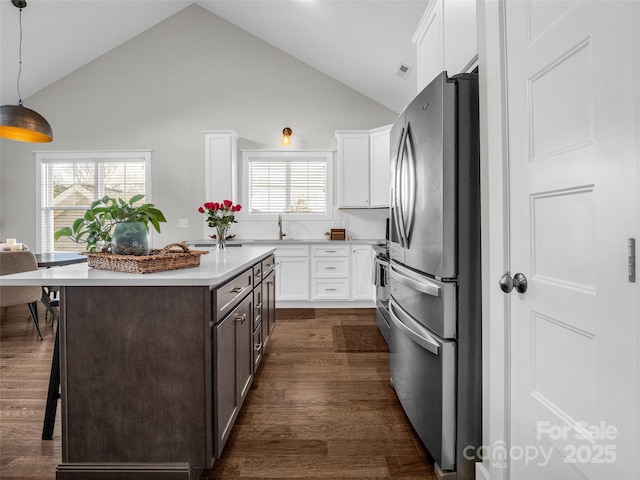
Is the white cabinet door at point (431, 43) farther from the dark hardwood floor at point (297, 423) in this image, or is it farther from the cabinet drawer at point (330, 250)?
the cabinet drawer at point (330, 250)

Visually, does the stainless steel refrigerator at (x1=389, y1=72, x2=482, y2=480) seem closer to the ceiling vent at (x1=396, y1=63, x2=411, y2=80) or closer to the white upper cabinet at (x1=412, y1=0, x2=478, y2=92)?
the white upper cabinet at (x1=412, y1=0, x2=478, y2=92)

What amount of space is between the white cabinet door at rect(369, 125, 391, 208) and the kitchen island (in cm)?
360

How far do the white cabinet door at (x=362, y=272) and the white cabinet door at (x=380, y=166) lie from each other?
2.24ft

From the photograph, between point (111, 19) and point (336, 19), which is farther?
point (111, 19)

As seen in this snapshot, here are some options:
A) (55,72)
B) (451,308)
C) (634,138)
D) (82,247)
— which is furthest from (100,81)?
(634,138)

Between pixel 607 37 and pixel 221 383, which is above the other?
pixel 607 37

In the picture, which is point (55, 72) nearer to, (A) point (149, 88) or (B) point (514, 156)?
(A) point (149, 88)

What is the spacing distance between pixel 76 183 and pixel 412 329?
18.3 feet

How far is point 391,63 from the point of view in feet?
13.0

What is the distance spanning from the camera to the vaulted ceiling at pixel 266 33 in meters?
3.60

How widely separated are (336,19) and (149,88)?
3.03 m

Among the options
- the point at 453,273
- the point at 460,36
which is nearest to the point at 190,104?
the point at 460,36

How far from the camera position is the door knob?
1155mm

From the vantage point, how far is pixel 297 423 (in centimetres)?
192
